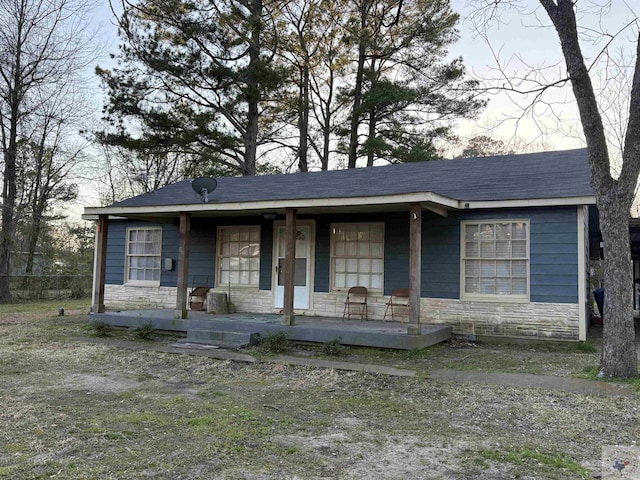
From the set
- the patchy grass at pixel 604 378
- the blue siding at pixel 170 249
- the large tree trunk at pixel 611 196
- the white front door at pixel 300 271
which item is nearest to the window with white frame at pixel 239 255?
the white front door at pixel 300 271

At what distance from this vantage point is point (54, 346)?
28.1ft

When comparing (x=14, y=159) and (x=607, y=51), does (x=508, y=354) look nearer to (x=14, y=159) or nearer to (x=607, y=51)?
(x=607, y=51)

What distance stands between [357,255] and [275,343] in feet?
8.82

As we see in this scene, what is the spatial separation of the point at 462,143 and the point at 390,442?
18.5m

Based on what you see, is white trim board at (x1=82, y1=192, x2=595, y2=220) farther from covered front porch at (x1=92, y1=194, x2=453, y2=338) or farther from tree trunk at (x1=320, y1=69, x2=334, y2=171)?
tree trunk at (x1=320, y1=69, x2=334, y2=171)

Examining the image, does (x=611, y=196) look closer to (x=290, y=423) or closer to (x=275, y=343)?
(x=290, y=423)

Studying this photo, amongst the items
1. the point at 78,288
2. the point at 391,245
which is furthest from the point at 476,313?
the point at 78,288

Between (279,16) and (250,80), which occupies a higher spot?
(279,16)

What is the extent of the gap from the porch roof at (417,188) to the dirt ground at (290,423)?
249 cm

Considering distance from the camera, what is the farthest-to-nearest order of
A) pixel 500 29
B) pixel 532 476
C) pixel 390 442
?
pixel 500 29 → pixel 390 442 → pixel 532 476

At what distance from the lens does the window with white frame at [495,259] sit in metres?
8.61

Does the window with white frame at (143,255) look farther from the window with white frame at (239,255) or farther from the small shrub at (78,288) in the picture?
the small shrub at (78,288)

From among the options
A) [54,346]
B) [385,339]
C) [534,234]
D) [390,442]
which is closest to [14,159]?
[54,346]

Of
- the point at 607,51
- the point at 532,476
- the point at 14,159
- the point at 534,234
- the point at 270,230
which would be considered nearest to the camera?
the point at 532,476
